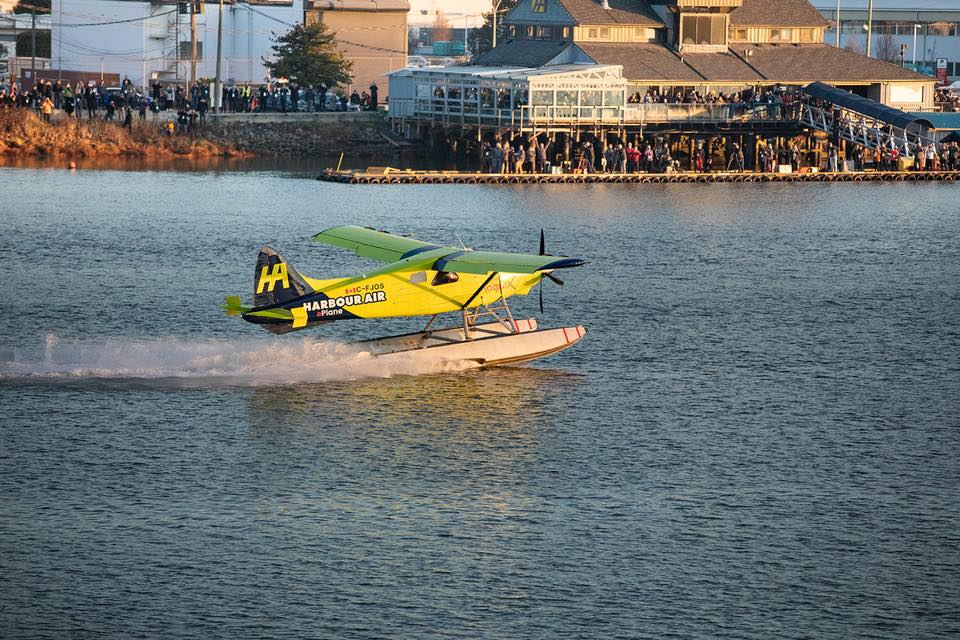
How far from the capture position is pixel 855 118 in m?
85.4

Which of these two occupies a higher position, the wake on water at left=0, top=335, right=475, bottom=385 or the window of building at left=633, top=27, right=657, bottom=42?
the window of building at left=633, top=27, right=657, bottom=42

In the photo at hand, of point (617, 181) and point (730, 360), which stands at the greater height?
point (617, 181)

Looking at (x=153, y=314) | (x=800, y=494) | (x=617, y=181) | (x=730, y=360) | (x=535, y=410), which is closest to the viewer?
(x=800, y=494)

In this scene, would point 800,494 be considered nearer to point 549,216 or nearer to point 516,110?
point 549,216

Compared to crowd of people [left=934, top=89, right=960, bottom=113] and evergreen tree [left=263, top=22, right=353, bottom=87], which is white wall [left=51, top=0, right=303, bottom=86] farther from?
crowd of people [left=934, top=89, right=960, bottom=113]

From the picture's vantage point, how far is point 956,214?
230ft

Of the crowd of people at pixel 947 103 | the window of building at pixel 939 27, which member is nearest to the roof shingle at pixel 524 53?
the crowd of people at pixel 947 103

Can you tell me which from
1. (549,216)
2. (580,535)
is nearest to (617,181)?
(549,216)

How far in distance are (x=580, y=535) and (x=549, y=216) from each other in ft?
135

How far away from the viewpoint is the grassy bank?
3285 inches

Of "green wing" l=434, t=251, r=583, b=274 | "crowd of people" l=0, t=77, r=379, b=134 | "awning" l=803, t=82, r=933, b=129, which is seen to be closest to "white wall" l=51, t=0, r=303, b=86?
"crowd of people" l=0, t=77, r=379, b=134

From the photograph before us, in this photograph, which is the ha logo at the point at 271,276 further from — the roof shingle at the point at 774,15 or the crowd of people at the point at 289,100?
the roof shingle at the point at 774,15

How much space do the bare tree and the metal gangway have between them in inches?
2197

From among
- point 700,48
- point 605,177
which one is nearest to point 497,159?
point 605,177
